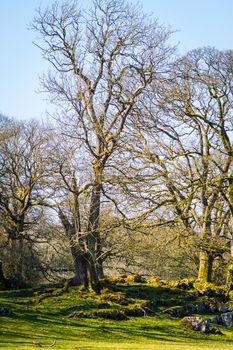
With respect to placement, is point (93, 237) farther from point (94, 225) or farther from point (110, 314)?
point (110, 314)

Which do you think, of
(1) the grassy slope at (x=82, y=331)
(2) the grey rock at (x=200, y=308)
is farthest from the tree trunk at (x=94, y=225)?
(2) the grey rock at (x=200, y=308)

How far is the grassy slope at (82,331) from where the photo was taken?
14.4m

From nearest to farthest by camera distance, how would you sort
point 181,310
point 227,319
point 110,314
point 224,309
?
point 110,314
point 227,319
point 181,310
point 224,309

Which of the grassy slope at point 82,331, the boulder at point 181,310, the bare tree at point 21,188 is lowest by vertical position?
the grassy slope at point 82,331

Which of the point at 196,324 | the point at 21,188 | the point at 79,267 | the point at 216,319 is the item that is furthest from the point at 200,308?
the point at 21,188

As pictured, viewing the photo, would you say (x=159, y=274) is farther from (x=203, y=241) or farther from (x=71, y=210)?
(x=71, y=210)

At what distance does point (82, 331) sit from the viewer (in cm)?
1719

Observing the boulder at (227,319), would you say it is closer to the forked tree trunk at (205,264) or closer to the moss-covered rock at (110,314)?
the moss-covered rock at (110,314)

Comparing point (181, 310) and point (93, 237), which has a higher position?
point (93, 237)

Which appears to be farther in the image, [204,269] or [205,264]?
[205,264]

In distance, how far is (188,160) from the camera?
28.9m

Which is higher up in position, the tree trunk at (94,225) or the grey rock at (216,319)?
the tree trunk at (94,225)

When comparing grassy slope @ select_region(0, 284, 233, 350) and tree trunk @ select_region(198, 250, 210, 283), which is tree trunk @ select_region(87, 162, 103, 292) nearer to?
grassy slope @ select_region(0, 284, 233, 350)

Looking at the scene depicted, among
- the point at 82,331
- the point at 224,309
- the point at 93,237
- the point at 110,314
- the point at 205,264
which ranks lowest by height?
the point at 82,331
